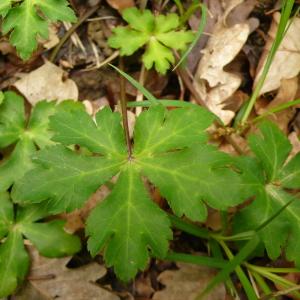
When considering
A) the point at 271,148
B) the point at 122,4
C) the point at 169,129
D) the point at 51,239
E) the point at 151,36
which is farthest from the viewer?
the point at 122,4

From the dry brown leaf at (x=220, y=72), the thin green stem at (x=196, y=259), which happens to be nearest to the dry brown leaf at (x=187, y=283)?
the thin green stem at (x=196, y=259)

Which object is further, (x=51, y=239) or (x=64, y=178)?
(x=51, y=239)

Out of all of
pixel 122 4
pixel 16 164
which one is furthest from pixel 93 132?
pixel 122 4

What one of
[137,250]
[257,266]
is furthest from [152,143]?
[257,266]

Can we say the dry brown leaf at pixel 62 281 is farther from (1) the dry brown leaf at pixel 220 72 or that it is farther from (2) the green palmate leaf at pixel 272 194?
(1) the dry brown leaf at pixel 220 72

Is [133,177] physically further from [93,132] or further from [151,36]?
[151,36]

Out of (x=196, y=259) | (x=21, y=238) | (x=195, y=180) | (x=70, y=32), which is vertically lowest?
(x=21, y=238)
